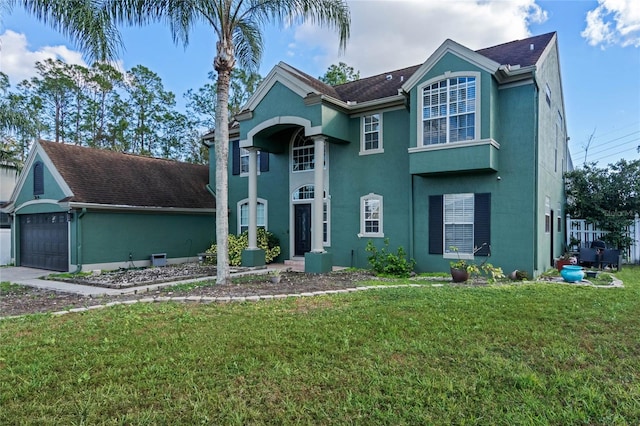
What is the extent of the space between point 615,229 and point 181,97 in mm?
29550

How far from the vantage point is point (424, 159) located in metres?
11.0

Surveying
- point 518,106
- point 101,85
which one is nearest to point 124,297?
point 518,106

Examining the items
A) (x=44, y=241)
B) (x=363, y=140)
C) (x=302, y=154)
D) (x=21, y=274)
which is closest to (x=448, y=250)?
(x=363, y=140)

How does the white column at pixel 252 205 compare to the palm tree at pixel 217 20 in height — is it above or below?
below

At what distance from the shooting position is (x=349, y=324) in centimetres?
544

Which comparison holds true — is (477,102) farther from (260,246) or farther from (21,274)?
(21,274)

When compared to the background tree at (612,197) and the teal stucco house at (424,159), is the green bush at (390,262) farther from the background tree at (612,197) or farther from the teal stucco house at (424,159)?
the background tree at (612,197)

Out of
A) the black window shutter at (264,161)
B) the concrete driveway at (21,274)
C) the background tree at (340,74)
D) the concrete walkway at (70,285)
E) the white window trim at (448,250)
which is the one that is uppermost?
the background tree at (340,74)

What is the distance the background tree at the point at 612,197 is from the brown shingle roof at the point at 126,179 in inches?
622

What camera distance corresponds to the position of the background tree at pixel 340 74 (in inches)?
1059

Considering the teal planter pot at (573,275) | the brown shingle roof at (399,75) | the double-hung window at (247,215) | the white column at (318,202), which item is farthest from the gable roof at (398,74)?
the teal planter pot at (573,275)

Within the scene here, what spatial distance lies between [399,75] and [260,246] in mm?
8724

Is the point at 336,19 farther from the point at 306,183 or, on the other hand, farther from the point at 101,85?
the point at 101,85

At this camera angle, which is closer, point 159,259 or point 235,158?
point 159,259
